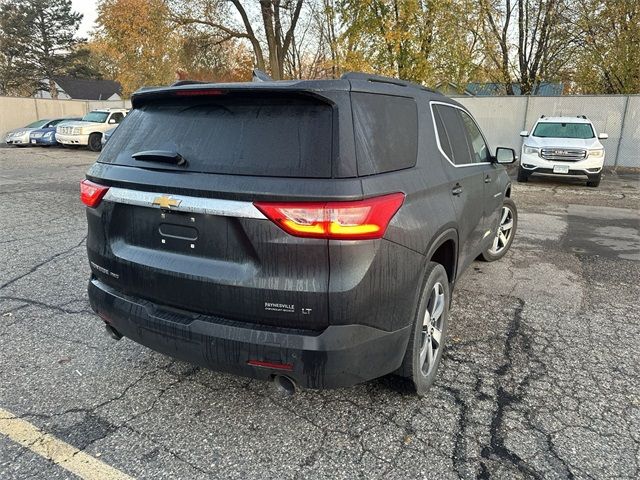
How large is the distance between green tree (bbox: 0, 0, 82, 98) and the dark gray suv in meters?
52.8

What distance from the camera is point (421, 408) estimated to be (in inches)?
105

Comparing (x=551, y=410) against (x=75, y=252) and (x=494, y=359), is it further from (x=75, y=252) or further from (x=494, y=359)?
(x=75, y=252)

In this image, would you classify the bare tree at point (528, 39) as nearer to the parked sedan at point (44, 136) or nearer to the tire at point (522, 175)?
the tire at point (522, 175)

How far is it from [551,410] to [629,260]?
3.98 meters

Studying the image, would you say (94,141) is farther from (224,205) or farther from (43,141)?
(224,205)

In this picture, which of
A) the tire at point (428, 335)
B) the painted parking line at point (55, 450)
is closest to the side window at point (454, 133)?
the tire at point (428, 335)

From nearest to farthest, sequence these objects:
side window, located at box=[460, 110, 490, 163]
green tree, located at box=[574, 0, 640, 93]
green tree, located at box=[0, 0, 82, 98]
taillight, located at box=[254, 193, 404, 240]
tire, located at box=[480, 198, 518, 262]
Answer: taillight, located at box=[254, 193, 404, 240]
side window, located at box=[460, 110, 490, 163]
tire, located at box=[480, 198, 518, 262]
green tree, located at box=[574, 0, 640, 93]
green tree, located at box=[0, 0, 82, 98]

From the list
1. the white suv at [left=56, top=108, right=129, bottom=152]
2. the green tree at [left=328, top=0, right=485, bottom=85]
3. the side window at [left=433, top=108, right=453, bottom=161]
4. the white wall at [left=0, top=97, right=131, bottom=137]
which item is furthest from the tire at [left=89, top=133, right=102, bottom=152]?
the side window at [left=433, top=108, right=453, bottom=161]

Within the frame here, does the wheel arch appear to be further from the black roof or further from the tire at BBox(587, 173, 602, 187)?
the tire at BBox(587, 173, 602, 187)

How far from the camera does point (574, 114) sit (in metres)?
16.8

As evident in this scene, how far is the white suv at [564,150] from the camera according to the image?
11281 millimetres

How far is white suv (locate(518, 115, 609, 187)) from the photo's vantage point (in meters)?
11.3

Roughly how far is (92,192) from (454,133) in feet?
8.43

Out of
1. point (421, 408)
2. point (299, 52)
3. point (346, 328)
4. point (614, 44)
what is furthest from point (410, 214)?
point (299, 52)
